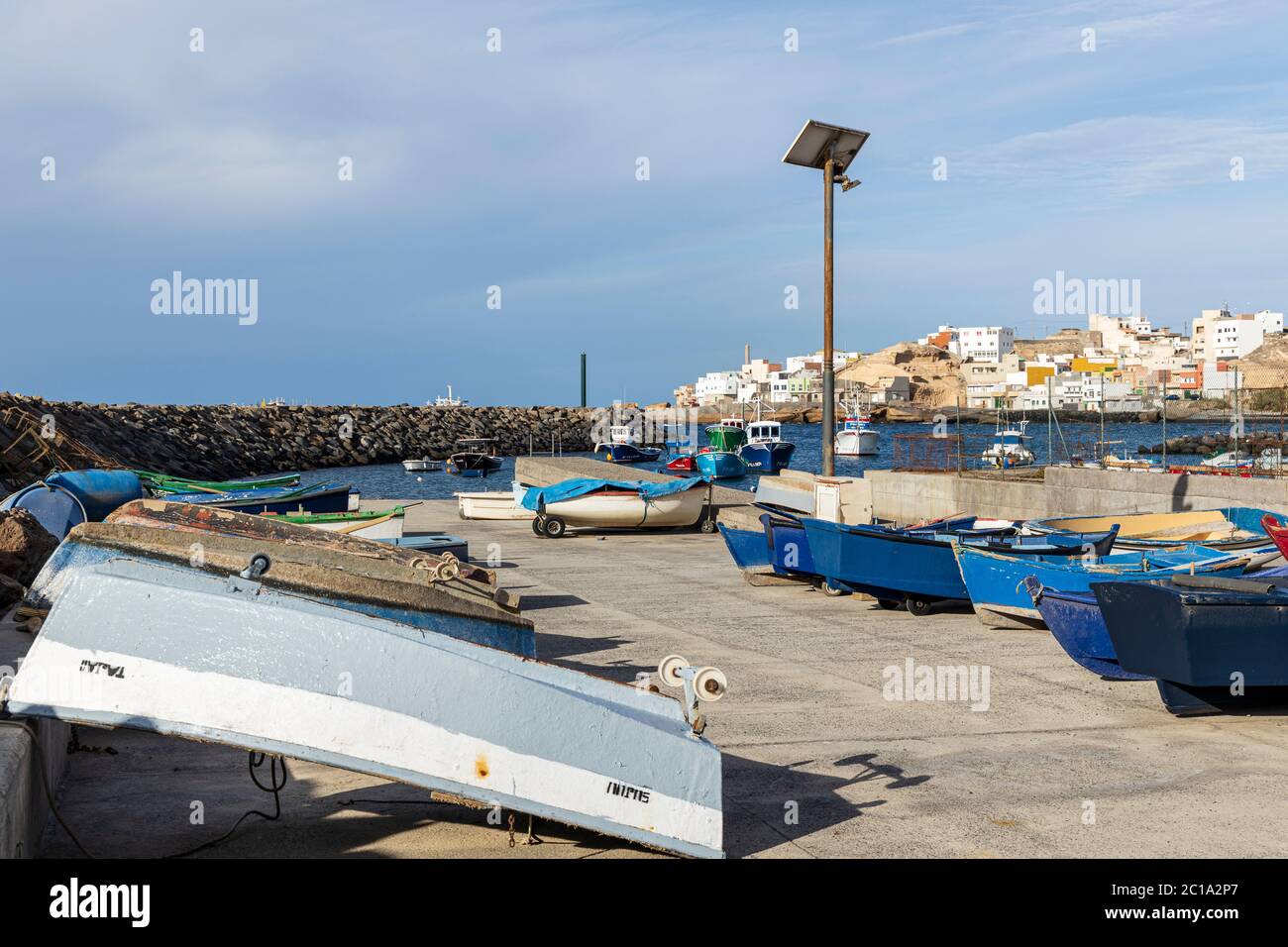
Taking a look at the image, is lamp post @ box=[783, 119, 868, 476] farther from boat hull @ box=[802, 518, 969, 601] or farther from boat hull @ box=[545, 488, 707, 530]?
boat hull @ box=[545, 488, 707, 530]

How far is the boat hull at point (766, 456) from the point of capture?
77.1m

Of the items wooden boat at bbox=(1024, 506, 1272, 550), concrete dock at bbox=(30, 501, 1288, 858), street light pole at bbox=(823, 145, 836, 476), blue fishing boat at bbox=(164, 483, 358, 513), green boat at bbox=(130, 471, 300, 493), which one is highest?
street light pole at bbox=(823, 145, 836, 476)

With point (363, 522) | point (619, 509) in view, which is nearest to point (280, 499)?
point (363, 522)

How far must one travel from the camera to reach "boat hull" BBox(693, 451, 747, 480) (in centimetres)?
6177

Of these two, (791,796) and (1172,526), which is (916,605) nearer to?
(1172,526)

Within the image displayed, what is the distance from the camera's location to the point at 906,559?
14.4 m

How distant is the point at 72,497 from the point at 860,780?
12.3m

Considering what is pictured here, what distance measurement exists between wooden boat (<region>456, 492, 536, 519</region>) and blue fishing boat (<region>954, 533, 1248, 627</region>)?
16.0 m

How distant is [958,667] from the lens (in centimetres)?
1106

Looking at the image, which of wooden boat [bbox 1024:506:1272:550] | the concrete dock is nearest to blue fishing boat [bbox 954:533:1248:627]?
the concrete dock

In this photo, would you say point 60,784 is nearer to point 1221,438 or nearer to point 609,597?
point 609,597

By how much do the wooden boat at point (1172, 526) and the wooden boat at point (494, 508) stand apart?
14.2 m
